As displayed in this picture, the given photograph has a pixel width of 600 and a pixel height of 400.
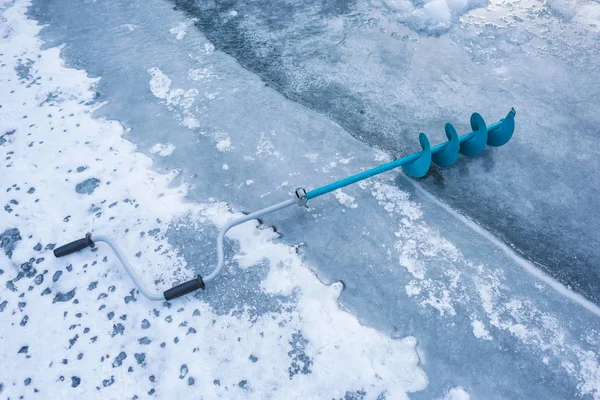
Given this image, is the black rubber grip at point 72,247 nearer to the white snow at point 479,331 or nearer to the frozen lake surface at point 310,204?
the frozen lake surface at point 310,204

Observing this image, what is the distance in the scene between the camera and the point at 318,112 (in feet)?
10.1

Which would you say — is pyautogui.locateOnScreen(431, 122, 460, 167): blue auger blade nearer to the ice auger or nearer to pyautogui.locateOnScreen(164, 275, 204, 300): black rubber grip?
the ice auger

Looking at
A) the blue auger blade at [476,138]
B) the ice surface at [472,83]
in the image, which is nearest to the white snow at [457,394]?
the ice surface at [472,83]

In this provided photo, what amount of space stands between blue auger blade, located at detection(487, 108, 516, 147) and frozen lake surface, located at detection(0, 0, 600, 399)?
5.2 inches

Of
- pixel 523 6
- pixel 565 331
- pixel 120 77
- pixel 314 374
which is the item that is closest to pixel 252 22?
pixel 120 77

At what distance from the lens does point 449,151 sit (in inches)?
99.0

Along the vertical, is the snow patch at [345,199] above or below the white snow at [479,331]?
above

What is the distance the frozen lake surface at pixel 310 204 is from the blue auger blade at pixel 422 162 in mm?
133

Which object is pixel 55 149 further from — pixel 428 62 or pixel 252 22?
pixel 428 62

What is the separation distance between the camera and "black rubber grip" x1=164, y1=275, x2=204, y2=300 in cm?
210

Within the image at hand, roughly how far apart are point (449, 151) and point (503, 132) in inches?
17.5

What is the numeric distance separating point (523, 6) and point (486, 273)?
10.2 ft

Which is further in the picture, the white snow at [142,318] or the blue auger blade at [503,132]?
the blue auger blade at [503,132]

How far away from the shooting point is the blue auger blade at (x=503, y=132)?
2576 mm
